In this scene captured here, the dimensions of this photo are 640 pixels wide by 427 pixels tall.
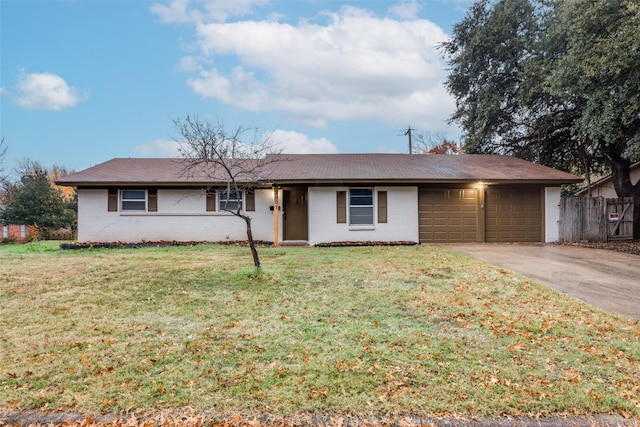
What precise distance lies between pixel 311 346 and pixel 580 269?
7543 mm

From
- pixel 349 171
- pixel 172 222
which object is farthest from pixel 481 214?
pixel 172 222

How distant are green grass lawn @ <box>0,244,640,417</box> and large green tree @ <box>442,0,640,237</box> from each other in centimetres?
917

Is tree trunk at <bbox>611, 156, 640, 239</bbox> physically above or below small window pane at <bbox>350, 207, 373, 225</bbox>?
above

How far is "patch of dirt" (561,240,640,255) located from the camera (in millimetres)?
10961

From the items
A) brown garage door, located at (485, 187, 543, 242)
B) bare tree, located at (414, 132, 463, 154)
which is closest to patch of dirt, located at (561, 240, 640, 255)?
brown garage door, located at (485, 187, 543, 242)

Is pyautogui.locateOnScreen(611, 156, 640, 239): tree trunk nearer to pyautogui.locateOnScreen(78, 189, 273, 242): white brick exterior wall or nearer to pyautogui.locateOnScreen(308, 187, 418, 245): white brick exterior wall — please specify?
pyautogui.locateOnScreen(308, 187, 418, 245): white brick exterior wall

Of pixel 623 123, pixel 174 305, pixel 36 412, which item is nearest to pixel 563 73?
pixel 623 123

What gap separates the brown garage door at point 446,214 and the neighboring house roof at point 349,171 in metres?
0.71

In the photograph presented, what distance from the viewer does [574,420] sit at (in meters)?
2.68

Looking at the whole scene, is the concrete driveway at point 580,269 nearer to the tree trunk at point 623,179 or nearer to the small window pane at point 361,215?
the small window pane at point 361,215

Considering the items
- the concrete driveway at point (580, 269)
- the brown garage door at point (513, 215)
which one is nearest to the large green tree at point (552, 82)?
the brown garage door at point (513, 215)

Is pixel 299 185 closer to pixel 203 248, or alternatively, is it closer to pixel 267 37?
pixel 203 248

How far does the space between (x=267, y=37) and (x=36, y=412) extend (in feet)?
45.4

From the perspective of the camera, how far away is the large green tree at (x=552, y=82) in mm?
11180
